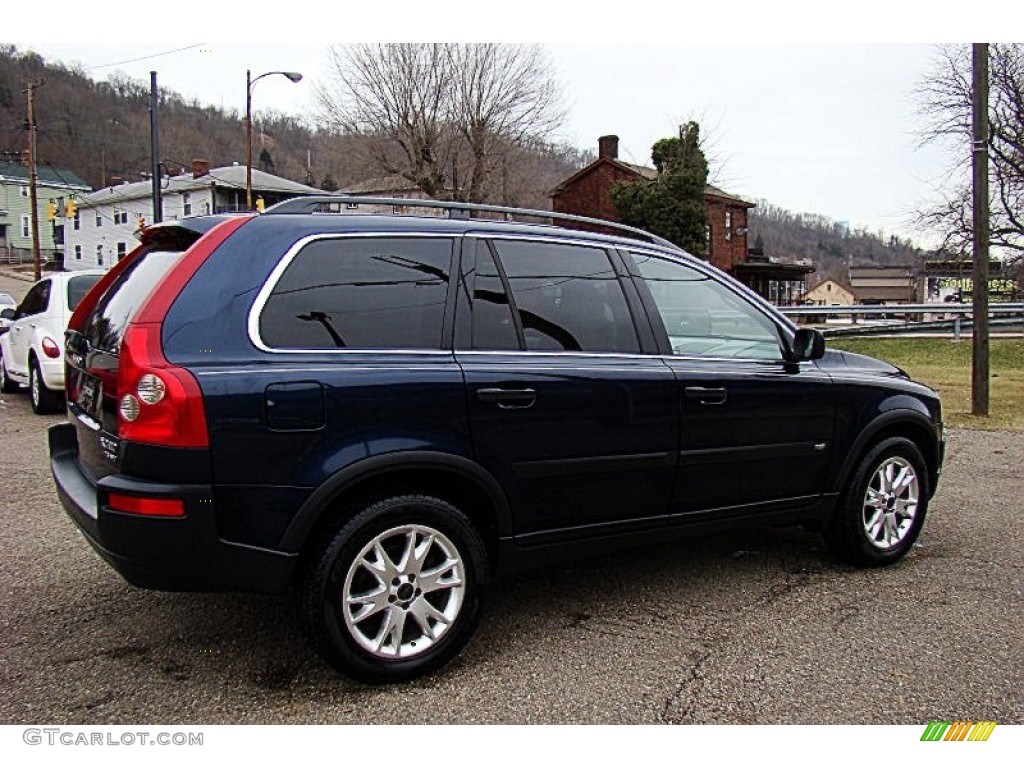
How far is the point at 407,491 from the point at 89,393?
135 cm

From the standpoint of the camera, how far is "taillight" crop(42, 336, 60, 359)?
9109 millimetres

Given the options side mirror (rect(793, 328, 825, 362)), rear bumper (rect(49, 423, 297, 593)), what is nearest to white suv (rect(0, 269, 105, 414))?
rear bumper (rect(49, 423, 297, 593))

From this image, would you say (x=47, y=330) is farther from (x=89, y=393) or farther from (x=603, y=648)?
(x=603, y=648)

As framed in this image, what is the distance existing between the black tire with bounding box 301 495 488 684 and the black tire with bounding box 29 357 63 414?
7.88m

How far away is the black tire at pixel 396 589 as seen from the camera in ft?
9.68

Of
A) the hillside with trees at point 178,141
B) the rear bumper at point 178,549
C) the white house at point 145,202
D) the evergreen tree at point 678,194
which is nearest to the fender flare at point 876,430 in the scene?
the rear bumper at point 178,549

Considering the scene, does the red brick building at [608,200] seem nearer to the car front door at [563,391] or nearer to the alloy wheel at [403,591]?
the car front door at [563,391]

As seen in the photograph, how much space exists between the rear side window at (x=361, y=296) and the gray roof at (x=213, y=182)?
42.0 meters

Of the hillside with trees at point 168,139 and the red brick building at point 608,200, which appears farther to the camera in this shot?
the red brick building at point 608,200

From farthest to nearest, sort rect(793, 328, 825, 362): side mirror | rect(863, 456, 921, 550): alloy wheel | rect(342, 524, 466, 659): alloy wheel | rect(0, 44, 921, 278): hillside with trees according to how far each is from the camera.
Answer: rect(0, 44, 921, 278): hillside with trees → rect(863, 456, 921, 550): alloy wheel → rect(793, 328, 825, 362): side mirror → rect(342, 524, 466, 659): alloy wheel

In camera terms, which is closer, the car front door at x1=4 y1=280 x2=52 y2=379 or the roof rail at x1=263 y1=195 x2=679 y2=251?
the roof rail at x1=263 y1=195 x2=679 y2=251

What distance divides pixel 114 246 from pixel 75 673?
197ft

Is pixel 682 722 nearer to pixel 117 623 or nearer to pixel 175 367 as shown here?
pixel 175 367

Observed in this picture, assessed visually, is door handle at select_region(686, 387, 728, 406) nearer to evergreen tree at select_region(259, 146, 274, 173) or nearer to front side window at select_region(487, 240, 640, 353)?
front side window at select_region(487, 240, 640, 353)
